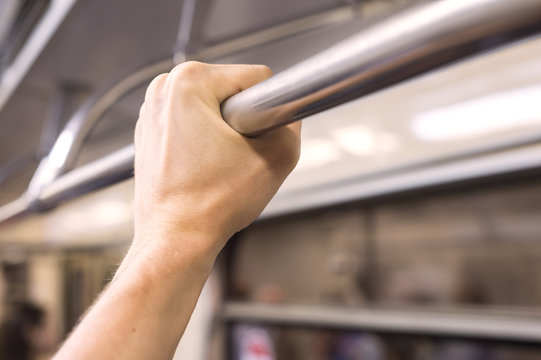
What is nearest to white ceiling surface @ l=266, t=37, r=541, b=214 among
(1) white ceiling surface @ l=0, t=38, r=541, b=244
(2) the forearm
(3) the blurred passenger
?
(1) white ceiling surface @ l=0, t=38, r=541, b=244

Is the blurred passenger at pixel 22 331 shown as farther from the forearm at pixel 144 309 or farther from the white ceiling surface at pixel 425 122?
the forearm at pixel 144 309

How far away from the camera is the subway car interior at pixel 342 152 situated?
14.7 inches

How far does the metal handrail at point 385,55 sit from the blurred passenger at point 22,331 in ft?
13.0

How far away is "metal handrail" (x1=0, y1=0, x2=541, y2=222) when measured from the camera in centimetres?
26

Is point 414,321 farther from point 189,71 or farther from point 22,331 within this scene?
point 22,331

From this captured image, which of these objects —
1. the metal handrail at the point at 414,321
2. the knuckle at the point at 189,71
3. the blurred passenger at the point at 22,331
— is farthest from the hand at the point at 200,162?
the blurred passenger at the point at 22,331

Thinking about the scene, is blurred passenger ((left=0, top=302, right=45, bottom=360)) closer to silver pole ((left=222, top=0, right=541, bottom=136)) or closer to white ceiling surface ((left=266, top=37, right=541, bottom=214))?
white ceiling surface ((left=266, top=37, right=541, bottom=214))

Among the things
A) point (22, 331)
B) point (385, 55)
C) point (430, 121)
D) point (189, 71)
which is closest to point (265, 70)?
point (189, 71)

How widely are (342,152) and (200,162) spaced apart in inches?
57.6

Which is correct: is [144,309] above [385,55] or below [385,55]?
below

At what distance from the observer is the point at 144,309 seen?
1.33ft

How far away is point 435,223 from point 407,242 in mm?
132

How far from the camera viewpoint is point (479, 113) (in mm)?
1436

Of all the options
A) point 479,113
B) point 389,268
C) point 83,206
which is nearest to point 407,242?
point 389,268
